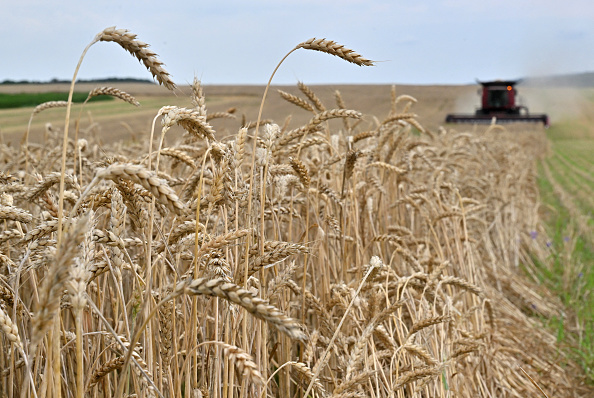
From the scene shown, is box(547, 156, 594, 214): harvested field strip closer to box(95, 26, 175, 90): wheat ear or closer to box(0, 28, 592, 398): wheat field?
box(0, 28, 592, 398): wheat field

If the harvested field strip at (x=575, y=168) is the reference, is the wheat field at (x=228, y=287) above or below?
above

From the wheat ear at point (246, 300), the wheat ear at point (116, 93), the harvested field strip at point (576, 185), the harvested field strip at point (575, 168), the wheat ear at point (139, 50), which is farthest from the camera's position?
the harvested field strip at point (575, 168)

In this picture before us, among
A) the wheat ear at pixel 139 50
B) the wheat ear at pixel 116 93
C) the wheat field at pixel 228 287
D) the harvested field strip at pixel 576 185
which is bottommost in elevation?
the harvested field strip at pixel 576 185

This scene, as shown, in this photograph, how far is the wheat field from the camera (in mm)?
1185

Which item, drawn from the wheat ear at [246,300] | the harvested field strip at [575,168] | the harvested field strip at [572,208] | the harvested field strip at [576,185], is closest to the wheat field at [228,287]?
the wheat ear at [246,300]

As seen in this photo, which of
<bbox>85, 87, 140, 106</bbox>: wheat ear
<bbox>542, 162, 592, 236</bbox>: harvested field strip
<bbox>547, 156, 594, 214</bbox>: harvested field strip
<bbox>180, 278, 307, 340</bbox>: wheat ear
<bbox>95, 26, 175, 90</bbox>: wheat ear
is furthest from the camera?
<bbox>547, 156, 594, 214</bbox>: harvested field strip

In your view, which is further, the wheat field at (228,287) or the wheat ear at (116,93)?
the wheat ear at (116,93)

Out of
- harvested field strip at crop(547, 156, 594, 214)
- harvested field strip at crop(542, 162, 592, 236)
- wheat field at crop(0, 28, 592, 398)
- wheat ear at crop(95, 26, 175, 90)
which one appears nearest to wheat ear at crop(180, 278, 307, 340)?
wheat field at crop(0, 28, 592, 398)

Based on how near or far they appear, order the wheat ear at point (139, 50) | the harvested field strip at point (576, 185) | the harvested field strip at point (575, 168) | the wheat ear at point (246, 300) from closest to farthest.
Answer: the wheat ear at point (246, 300) → the wheat ear at point (139, 50) → the harvested field strip at point (576, 185) → the harvested field strip at point (575, 168)

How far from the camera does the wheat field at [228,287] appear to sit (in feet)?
3.89

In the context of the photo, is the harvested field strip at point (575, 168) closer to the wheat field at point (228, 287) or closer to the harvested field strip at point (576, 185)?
the harvested field strip at point (576, 185)

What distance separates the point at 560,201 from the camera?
10.6m

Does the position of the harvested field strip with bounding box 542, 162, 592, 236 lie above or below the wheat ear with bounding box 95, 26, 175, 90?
below

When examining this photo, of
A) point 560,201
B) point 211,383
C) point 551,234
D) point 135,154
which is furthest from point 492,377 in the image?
point 560,201
